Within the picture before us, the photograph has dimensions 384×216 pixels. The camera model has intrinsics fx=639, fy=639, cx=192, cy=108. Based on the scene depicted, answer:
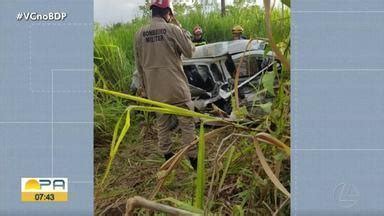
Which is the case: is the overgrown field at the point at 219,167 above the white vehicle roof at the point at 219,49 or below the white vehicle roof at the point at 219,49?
below

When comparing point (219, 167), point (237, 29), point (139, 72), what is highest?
point (237, 29)

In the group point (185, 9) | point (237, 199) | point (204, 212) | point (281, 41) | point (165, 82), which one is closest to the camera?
point (204, 212)

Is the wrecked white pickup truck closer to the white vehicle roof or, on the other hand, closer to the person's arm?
the white vehicle roof
